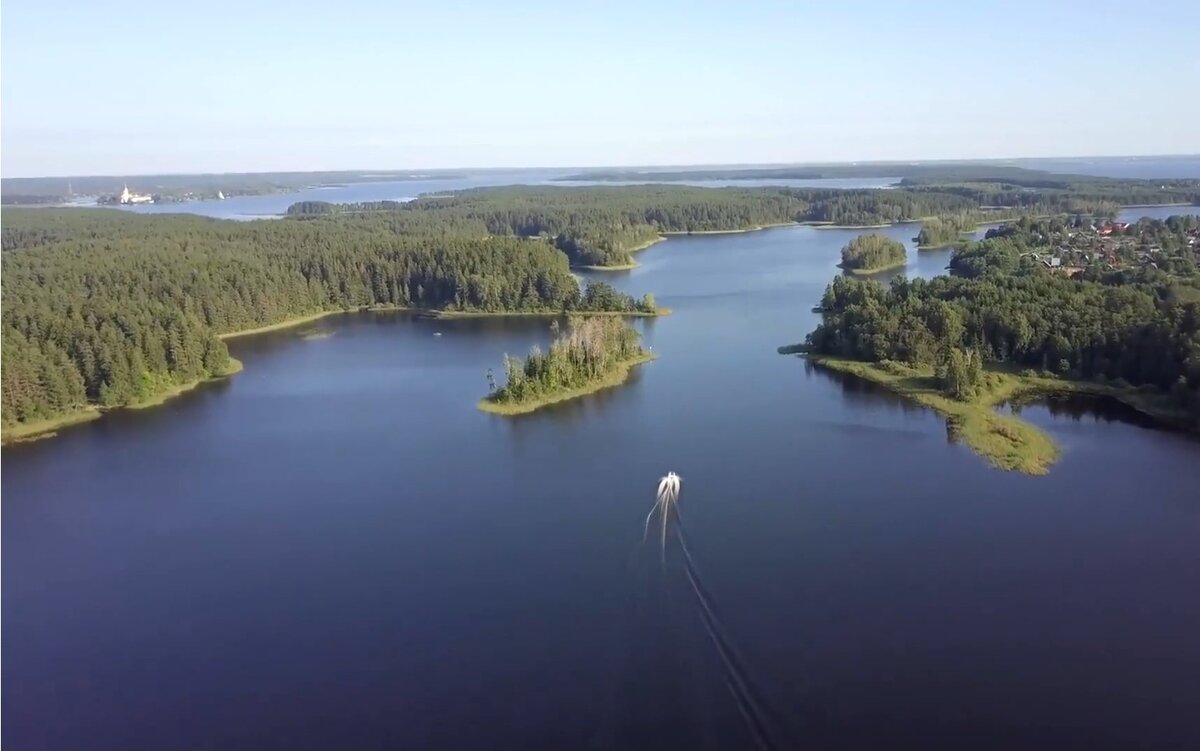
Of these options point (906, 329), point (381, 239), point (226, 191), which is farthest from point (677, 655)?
point (226, 191)

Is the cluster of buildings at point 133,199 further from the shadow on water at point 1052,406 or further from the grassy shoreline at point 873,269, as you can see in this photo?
the shadow on water at point 1052,406

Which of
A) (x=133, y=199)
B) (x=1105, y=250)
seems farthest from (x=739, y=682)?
(x=133, y=199)

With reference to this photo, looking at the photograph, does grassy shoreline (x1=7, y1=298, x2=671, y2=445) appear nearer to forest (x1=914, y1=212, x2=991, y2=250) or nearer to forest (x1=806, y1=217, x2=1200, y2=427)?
forest (x1=806, y1=217, x2=1200, y2=427)

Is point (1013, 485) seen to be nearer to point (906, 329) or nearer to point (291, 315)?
point (906, 329)

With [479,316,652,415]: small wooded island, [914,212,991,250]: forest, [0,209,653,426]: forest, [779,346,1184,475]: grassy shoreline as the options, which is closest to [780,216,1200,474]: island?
[779,346,1184,475]: grassy shoreline

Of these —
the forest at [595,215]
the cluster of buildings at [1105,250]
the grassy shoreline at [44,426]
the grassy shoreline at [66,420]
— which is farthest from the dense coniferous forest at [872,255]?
the grassy shoreline at [44,426]
